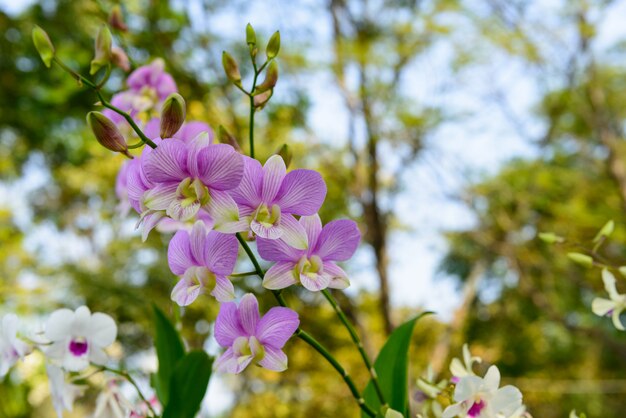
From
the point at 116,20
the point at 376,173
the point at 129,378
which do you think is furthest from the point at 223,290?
the point at 376,173

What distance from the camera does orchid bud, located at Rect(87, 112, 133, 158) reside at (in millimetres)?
330

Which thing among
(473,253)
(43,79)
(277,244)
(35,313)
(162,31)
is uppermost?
(277,244)

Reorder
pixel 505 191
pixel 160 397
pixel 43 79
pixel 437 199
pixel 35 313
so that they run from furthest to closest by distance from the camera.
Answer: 1. pixel 505 191
2. pixel 437 199
3. pixel 35 313
4. pixel 43 79
5. pixel 160 397

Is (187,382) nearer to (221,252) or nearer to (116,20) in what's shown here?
(221,252)

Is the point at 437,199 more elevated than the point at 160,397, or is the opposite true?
the point at 160,397

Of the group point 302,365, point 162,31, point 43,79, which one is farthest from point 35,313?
point 302,365

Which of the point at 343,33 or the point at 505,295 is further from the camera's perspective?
the point at 505,295

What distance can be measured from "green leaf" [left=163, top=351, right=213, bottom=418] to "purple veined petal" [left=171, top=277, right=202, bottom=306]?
4 cm

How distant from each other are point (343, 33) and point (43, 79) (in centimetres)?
124

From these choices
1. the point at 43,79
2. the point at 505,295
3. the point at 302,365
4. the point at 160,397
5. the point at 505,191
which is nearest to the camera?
the point at 160,397

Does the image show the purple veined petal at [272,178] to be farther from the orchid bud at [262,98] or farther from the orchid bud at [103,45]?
the orchid bud at [103,45]

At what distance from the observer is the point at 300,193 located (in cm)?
33

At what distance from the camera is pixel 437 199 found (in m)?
3.24

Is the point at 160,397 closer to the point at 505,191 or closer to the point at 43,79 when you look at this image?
the point at 43,79
